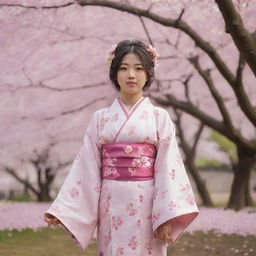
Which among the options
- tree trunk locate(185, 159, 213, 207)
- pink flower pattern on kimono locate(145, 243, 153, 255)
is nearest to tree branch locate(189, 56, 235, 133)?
pink flower pattern on kimono locate(145, 243, 153, 255)

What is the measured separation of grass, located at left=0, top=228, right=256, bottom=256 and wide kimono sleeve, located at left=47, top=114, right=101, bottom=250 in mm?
2948

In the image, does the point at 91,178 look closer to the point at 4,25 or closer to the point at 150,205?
the point at 150,205

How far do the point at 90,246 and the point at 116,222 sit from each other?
3763 millimetres

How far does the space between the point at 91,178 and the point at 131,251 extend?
1.94 feet

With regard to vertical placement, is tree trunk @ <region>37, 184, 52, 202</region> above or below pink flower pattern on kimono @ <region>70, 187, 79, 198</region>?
above

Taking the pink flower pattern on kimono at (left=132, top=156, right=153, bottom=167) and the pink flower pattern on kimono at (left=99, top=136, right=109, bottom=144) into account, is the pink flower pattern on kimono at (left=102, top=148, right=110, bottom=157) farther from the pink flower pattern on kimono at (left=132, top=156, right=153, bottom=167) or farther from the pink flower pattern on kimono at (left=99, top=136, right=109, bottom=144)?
the pink flower pattern on kimono at (left=132, top=156, right=153, bottom=167)

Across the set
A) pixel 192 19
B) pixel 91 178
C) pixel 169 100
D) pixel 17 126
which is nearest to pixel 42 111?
pixel 17 126

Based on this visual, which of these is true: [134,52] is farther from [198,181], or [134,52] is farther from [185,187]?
[198,181]

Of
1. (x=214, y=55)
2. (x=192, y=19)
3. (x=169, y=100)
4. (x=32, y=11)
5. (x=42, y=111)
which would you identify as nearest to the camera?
(x=214, y=55)

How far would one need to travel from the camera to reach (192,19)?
30.1ft

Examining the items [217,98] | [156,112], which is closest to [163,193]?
[156,112]

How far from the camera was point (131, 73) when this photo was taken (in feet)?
12.3

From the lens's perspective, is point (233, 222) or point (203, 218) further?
point (203, 218)

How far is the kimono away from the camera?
3.61 meters
